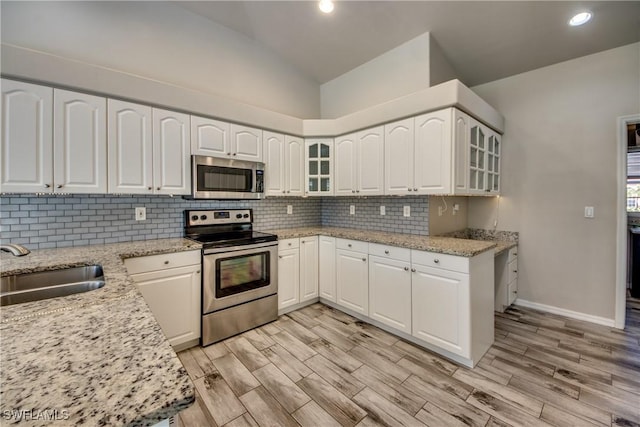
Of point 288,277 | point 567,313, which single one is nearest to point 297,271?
point 288,277

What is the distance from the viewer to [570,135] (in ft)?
9.62

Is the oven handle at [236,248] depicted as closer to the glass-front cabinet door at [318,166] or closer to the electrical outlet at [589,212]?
the glass-front cabinet door at [318,166]

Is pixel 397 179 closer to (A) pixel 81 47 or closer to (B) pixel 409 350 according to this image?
(B) pixel 409 350

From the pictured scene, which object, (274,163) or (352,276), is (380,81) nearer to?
(274,163)

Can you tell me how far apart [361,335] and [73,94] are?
311 cm

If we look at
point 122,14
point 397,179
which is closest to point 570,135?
point 397,179

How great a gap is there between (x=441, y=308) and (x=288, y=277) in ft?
5.17

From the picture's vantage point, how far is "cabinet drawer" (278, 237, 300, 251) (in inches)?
116

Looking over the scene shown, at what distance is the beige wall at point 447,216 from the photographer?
2909 mm

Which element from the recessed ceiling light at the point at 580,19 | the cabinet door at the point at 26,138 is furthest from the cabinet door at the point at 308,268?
the recessed ceiling light at the point at 580,19

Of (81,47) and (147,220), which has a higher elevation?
(81,47)

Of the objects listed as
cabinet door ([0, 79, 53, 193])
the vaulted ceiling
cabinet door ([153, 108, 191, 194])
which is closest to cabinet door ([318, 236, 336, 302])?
cabinet door ([153, 108, 191, 194])

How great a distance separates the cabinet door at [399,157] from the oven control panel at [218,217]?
166cm

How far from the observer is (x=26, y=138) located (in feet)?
6.14
